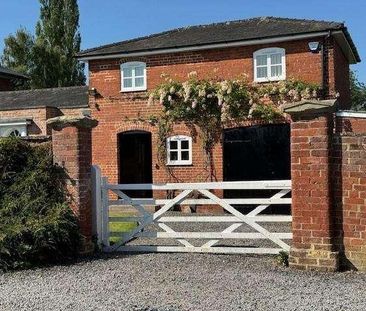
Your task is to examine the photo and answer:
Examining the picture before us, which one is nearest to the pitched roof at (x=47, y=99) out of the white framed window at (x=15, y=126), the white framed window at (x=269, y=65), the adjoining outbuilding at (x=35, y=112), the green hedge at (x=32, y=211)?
the adjoining outbuilding at (x=35, y=112)

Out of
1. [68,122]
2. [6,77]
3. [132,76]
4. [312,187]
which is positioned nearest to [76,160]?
[68,122]

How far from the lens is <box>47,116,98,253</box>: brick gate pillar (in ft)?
26.5

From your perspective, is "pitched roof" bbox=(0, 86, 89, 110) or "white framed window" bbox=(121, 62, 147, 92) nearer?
"white framed window" bbox=(121, 62, 147, 92)

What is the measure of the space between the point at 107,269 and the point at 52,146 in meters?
2.37

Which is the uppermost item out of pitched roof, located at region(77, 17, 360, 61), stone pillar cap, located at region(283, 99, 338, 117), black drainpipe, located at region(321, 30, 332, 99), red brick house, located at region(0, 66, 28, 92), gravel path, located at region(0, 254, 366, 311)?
red brick house, located at region(0, 66, 28, 92)

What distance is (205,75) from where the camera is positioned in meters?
16.6

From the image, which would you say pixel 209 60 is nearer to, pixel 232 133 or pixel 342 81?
pixel 232 133

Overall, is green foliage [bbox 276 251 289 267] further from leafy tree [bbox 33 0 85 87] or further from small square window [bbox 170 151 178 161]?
leafy tree [bbox 33 0 85 87]

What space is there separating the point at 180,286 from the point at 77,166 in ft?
9.67

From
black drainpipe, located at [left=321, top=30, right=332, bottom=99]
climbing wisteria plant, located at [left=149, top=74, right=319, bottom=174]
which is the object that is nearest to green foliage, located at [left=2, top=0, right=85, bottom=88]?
climbing wisteria plant, located at [left=149, top=74, right=319, bottom=174]

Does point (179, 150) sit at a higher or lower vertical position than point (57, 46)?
lower

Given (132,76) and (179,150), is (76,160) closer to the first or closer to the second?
(179,150)

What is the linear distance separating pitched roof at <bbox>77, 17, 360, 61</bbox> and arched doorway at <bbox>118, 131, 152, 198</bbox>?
119 inches

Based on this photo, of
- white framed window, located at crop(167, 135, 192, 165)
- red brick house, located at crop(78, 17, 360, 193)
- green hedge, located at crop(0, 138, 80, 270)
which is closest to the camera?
green hedge, located at crop(0, 138, 80, 270)
